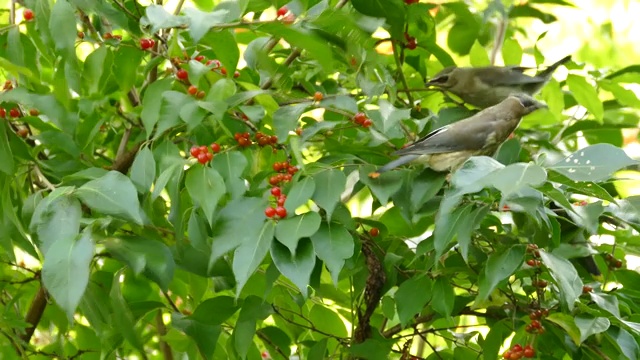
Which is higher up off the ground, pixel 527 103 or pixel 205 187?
pixel 205 187

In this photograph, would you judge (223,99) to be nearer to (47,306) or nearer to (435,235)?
(435,235)

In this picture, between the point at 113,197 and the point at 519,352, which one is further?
the point at 519,352

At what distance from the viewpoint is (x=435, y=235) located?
1.77 meters

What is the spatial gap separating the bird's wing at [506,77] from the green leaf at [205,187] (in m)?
1.29

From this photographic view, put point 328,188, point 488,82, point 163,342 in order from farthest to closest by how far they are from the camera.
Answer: point 488,82 → point 163,342 → point 328,188

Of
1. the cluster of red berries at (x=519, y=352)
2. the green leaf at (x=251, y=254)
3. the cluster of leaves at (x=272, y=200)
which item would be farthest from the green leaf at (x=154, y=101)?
the cluster of red berries at (x=519, y=352)

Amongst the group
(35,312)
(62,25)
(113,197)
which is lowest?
(35,312)

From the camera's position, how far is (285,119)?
74.7 inches

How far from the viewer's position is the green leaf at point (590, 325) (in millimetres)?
1841

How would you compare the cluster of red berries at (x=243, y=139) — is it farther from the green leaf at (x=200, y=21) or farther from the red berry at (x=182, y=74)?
the green leaf at (x=200, y=21)

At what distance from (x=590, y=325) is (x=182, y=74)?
2.96ft

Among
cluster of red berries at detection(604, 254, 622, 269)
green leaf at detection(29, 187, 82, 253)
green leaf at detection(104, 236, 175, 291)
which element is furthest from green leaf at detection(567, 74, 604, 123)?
green leaf at detection(29, 187, 82, 253)

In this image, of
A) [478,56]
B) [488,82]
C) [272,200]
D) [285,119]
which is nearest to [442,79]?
[478,56]

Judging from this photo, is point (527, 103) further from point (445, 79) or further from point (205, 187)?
point (205, 187)
